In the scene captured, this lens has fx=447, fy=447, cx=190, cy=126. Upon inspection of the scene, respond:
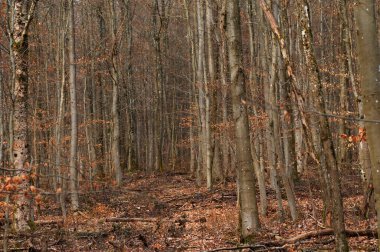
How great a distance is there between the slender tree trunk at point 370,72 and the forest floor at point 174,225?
267 cm

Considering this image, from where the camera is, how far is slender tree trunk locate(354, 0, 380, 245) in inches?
173

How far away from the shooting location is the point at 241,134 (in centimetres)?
852

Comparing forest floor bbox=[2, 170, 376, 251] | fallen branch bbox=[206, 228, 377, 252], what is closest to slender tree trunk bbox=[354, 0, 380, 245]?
forest floor bbox=[2, 170, 376, 251]

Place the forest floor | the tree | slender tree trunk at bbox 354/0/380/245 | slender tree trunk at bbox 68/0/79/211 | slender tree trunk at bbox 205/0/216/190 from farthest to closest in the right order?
slender tree trunk at bbox 205/0/216/190 → slender tree trunk at bbox 68/0/79/211 → the tree → the forest floor → slender tree trunk at bbox 354/0/380/245

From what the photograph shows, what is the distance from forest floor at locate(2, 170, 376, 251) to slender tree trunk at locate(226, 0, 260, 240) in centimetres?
36

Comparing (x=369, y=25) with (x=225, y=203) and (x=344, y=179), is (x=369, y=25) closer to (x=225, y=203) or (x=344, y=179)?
(x=225, y=203)

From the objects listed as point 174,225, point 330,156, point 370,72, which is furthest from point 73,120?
point 370,72

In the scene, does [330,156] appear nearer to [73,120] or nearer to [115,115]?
[73,120]

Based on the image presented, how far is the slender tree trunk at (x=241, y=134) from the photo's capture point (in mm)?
8375

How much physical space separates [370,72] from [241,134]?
422 centimetres

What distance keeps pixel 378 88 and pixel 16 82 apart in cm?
848

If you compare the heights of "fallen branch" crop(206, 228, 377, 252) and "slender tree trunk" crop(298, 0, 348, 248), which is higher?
"slender tree trunk" crop(298, 0, 348, 248)

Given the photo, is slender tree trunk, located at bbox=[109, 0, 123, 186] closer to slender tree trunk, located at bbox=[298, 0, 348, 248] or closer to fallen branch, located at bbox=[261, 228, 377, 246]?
fallen branch, located at bbox=[261, 228, 377, 246]

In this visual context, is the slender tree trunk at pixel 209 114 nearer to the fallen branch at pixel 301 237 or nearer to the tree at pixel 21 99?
the tree at pixel 21 99
